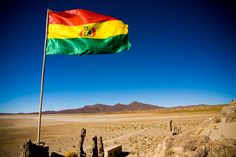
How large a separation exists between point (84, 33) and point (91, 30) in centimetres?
31

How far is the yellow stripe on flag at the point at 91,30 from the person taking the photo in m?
7.80

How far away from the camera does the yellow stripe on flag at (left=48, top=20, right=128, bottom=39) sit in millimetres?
7797

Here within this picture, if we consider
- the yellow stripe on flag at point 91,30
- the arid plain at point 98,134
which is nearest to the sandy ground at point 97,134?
the arid plain at point 98,134

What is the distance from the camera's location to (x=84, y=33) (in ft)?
26.1

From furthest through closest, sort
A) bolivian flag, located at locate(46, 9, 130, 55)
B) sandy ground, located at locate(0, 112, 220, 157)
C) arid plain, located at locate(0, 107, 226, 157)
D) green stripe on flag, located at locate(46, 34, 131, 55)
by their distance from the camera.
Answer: sandy ground, located at locate(0, 112, 220, 157) < arid plain, located at locate(0, 107, 226, 157) < bolivian flag, located at locate(46, 9, 130, 55) < green stripe on flag, located at locate(46, 34, 131, 55)

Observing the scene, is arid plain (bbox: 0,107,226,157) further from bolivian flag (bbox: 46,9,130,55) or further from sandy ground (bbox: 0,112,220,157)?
bolivian flag (bbox: 46,9,130,55)

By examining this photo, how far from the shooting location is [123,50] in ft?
26.8

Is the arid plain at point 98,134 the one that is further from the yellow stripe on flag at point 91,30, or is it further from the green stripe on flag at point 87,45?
the yellow stripe on flag at point 91,30

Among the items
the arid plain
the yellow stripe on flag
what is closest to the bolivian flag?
the yellow stripe on flag

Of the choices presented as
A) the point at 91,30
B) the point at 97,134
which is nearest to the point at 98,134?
the point at 97,134

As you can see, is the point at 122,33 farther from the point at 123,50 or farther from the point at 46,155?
the point at 46,155

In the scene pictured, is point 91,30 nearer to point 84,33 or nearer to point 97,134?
point 84,33

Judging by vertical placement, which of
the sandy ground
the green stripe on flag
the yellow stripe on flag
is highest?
the yellow stripe on flag

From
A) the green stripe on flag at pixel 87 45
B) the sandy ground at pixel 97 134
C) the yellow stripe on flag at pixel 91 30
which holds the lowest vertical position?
the sandy ground at pixel 97 134
